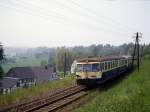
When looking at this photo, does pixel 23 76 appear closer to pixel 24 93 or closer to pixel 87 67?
pixel 87 67

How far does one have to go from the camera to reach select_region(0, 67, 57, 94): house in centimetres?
6919

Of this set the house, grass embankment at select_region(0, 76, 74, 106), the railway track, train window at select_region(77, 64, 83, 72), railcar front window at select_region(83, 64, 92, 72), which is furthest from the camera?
the house

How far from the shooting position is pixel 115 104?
44.3 ft

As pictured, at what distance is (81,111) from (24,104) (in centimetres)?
409

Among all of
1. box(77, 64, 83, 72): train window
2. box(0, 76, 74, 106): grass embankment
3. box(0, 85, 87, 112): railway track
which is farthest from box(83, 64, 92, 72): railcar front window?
box(0, 85, 87, 112): railway track

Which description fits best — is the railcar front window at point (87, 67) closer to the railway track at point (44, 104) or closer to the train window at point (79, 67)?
the train window at point (79, 67)

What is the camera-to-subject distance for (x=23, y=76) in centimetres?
7425

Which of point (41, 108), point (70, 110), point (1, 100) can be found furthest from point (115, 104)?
point (1, 100)

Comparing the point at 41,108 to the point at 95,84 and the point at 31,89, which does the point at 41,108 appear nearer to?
the point at 31,89

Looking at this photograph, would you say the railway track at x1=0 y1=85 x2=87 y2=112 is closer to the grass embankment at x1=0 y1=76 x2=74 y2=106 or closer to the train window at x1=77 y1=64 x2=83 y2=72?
the grass embankment at x1=0 y1=76 x2=74 y2=106

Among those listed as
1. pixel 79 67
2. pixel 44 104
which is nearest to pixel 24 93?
pixel 44 104

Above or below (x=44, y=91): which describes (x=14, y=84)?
below

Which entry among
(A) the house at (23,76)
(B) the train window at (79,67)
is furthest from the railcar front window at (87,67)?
(A) the house at (23,76)

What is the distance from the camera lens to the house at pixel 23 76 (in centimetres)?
6919
